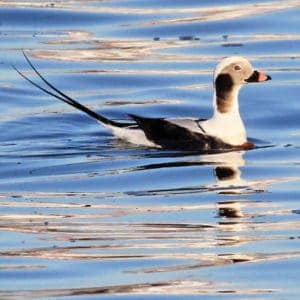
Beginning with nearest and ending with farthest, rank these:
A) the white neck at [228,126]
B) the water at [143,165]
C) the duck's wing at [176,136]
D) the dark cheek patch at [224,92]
Answer: the water at [143,165] < the duck's wing at [176,136] < the white neck at [228,126] < the dark cheek patch at [224,92]

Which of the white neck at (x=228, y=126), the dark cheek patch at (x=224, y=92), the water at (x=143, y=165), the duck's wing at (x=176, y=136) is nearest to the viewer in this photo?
the water at (x=143, y=165)

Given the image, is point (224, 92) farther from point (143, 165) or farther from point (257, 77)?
point (143, 165)

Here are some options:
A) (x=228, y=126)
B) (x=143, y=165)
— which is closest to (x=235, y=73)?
(x=228, y=126)

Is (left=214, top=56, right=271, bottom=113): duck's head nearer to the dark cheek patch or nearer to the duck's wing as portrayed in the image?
the dark cheek patch

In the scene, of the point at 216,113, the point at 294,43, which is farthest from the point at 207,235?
the point at 294,43

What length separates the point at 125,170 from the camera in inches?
465

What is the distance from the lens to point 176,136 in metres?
12.9

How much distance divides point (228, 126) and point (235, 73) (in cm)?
46

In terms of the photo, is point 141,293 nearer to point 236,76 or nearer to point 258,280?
point 258,280

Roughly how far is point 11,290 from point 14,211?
195 cm

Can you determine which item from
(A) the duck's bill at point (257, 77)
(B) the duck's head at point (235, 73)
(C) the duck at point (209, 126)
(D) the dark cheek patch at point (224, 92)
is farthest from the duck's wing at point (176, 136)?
(A) the duck's bill at point (257, 77)

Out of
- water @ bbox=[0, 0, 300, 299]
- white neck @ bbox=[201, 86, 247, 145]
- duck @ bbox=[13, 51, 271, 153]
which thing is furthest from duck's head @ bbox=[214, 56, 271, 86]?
water @ bbox=[0, 0, 300, 299]

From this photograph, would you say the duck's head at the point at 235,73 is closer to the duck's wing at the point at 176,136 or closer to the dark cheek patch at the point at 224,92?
the dark cheek patch at the point at 224,92

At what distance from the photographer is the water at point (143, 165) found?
846 centimetres
